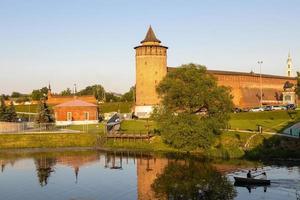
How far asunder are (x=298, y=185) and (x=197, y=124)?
15.9 m

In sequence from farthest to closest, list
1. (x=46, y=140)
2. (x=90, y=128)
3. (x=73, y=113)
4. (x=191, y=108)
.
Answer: (x=73, y=113) → (x=90, y=128) → (x=46, y=140) → (x=191, y=108)

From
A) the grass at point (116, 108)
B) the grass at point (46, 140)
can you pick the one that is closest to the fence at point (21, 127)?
the grass at point (46, 140)

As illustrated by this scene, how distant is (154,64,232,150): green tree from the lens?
43.8 metres

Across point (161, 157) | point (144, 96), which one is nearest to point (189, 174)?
point (161, 157)

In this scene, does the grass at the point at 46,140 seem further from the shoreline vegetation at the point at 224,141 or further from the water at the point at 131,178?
the water at the point at 131,178

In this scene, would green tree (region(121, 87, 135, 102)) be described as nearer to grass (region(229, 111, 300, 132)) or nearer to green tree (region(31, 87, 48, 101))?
green tree (region(31, 87, 48, 101))

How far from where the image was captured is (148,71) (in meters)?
73.5

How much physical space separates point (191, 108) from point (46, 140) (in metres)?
16.8

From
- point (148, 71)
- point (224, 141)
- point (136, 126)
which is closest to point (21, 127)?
point (136, 126)

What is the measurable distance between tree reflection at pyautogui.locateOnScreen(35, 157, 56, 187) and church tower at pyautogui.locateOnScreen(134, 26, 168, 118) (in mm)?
30263

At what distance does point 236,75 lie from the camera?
84.9m

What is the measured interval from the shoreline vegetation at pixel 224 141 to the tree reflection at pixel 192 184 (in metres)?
6.12

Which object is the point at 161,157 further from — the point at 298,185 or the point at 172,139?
the point at 298,185

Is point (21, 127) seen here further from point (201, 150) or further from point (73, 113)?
point (201, 150)
